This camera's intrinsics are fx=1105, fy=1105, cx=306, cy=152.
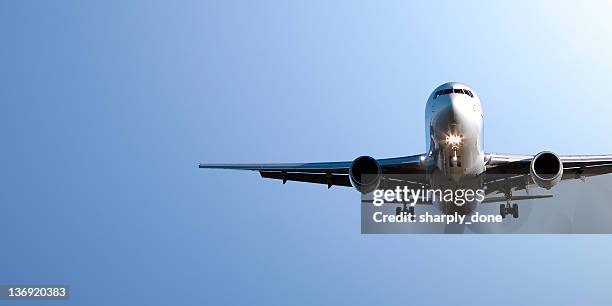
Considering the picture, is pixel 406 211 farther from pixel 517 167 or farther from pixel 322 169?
pixel 517 167

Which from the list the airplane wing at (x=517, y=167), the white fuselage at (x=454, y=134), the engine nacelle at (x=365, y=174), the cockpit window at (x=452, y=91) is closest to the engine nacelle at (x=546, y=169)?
the airplane wing at (x=517, y=167)

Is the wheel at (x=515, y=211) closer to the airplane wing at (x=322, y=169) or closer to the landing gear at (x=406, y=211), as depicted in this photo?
the landing gear at (x=406, y=211)

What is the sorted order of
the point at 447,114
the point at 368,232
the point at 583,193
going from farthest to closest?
the point at 583,193 → the point at 368,232 → the point at 447,114

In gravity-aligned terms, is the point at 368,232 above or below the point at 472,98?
below

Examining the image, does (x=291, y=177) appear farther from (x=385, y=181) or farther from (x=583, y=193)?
(x=583, y=193)

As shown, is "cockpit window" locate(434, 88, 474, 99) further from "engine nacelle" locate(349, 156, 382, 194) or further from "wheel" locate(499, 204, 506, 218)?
"wheel" locate(499, 204, 506, 218)

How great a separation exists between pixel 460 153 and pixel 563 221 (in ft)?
17.6

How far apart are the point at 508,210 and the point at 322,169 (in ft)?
22.1

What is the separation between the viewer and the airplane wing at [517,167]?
121ft

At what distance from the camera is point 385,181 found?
38062mm

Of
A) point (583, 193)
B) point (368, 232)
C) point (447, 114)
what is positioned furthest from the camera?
point (583, 193)

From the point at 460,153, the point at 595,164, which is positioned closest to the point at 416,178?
the point at 460,153

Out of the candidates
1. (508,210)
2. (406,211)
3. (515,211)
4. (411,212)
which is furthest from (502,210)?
(406,211)

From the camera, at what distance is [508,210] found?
128 feet
